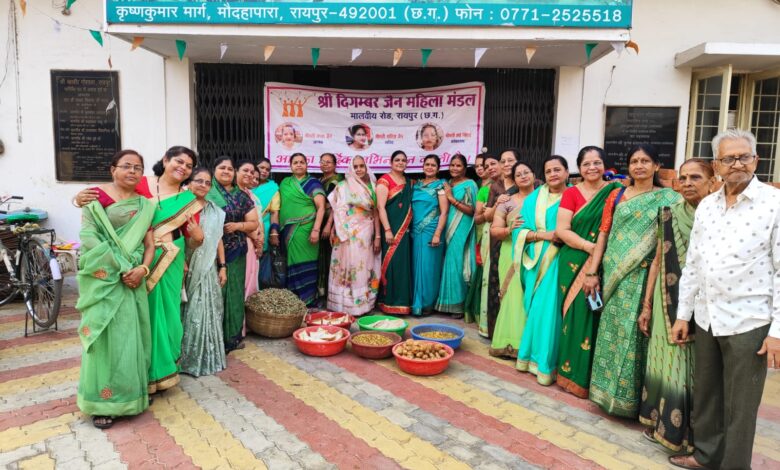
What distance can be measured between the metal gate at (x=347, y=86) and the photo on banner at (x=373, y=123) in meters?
0.18

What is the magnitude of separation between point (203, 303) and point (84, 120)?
3.32 meters

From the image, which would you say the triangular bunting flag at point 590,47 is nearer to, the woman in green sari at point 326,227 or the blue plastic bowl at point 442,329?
the woman in green sari at point 326,227

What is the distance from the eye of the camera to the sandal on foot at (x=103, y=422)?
2957mm

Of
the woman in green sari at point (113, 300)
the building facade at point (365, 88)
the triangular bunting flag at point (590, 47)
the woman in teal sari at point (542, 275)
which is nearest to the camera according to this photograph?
the woman in green sari at point (113, 300)

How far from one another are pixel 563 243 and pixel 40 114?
18.7 feet

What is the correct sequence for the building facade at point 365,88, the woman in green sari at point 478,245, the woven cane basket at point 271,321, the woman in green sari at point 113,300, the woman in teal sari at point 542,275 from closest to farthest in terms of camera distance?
the woman in green sari at point 113,300 → the woman in teal sari at point 542,275 → the woven cane basket at point 271,321 → the woman in green sari at point 478,245 → the building facade at point 365,88

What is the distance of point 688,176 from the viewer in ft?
8.81

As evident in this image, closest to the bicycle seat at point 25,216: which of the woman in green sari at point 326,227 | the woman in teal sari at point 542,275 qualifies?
the woman in green sari at point 326,227

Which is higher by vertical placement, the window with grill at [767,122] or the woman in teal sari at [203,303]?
the window with grill at [767,122]

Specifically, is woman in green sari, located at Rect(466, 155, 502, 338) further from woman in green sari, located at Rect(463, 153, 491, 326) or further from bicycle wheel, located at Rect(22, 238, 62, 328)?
bicycle wheel, located at Rect(22, 238, 62, 328)

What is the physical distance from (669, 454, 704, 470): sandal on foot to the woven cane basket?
2.97 m

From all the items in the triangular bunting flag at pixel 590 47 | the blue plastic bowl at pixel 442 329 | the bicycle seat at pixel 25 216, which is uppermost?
the triangular bunting flag at pixel 590 47

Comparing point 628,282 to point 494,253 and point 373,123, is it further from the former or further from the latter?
point 373,123

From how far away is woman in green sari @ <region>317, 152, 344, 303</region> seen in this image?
5.31 m
